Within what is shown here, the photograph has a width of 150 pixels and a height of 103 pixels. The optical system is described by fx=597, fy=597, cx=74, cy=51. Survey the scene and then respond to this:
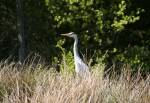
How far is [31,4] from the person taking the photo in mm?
15914

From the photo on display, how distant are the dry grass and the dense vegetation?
16.6ft

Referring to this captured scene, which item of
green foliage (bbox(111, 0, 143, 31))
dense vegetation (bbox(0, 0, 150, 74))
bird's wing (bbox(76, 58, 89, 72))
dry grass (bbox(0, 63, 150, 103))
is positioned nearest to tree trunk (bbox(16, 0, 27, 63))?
dense vegetation (bbox(0, 0, 150, 74))

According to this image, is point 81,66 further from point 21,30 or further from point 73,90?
point 21,30

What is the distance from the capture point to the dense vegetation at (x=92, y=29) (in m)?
14.3

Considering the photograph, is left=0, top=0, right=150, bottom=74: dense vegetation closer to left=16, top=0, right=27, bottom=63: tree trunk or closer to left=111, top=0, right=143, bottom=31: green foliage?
left=111, top=0, right=143, bottom=31: green foliage

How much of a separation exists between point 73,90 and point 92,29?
7.76m

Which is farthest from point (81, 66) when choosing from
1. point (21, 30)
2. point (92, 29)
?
point (21, 30)

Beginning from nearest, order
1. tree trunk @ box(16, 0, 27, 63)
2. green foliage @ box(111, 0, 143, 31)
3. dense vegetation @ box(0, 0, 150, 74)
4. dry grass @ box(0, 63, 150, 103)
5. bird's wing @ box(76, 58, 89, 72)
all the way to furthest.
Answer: dry grass @ box(0, 63, 150, 103), bird's wing @ box(76, 58, 89, 72), green foliage @ box(111, 0, 143, 31), dense vegetation @ box(0, 0, 150, 74), tree trunk @ box(16, 0, 27, 63)

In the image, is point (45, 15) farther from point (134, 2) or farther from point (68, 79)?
point (68, 79)

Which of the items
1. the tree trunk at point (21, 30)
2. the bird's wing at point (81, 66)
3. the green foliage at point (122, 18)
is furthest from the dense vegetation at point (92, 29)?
the bird's wing at point (81, 66)

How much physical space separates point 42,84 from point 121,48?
300 inches

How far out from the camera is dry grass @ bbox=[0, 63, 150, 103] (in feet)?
22.4

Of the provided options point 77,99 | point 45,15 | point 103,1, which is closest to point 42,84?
point 77,99

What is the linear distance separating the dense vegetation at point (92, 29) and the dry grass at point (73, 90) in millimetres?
5055
